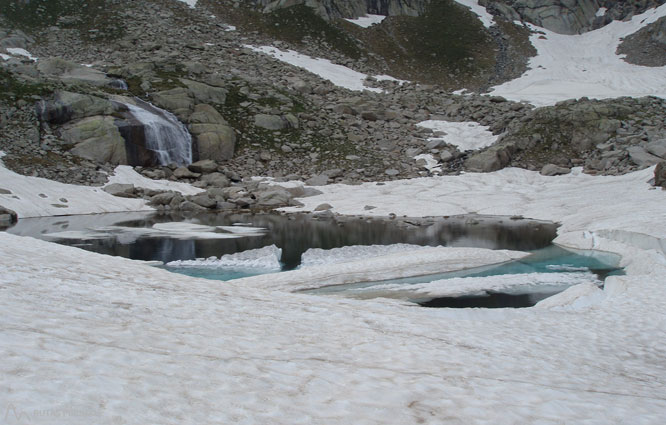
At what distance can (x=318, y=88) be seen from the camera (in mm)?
69312

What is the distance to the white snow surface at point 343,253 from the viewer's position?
2248 centimetres

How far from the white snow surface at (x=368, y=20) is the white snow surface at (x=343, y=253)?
7724 centimetres

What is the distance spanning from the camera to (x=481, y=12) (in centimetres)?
10025

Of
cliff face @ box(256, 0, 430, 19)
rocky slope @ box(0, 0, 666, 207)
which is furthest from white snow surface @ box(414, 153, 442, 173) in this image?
cliff face @ box(256, 0, 430, 19)

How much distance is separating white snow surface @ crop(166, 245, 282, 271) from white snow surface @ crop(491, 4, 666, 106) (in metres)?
54.2

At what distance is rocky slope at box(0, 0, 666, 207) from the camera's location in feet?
158

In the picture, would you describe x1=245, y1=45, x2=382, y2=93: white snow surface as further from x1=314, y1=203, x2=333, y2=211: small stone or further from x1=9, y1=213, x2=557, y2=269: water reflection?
x1=9, y1=213, x2=557, y2=269: water reflection

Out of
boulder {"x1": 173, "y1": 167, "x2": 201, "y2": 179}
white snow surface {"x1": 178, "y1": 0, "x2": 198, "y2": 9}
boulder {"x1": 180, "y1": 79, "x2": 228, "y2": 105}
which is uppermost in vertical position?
white snow surface {"x1": 178, "y1": 0, "x2": 198, "y2": 9}

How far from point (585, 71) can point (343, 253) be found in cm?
Answer: 7311

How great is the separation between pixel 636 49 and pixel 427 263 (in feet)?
277

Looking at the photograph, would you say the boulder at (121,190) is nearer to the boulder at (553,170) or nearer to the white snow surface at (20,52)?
the white snow surface at (20,52)

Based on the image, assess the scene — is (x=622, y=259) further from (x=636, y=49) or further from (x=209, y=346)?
(x=636, y=49)

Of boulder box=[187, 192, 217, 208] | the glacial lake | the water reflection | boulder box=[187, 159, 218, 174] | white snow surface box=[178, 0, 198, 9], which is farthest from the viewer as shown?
white snow surface box=[178, 0, 198, 9]

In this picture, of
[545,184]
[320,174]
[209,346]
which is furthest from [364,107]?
[209,346]
